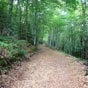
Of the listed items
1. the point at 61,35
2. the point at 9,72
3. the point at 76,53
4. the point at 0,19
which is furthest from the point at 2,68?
the point at 61,35

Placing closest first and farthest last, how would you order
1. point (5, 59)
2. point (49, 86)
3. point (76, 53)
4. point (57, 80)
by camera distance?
point (49, 86)
point (57, 80)
point (5, 59)
point (76, 53)

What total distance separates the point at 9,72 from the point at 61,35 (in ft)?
134

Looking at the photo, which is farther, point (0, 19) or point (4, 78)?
point (0, 19)

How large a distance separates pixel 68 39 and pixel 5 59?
3320cm

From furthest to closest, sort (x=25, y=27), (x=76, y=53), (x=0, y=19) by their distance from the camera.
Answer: (x=76, y=53), (x=25, y=27), (x=0, y=19)

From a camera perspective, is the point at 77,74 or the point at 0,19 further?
the point at 0,19

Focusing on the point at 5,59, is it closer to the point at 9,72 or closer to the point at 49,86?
the point at 9,72

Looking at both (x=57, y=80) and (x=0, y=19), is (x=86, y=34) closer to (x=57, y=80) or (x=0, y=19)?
(x=0, y=19)

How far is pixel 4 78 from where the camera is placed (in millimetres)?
8312

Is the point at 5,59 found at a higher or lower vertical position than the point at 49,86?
higher

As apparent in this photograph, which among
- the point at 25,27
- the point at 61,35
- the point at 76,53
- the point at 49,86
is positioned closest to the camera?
the point at 49,86

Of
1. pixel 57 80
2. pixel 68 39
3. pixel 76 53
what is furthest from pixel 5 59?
pixel 68 39

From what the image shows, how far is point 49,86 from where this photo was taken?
819cm

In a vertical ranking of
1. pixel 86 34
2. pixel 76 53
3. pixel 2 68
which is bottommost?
pixel 76 53
